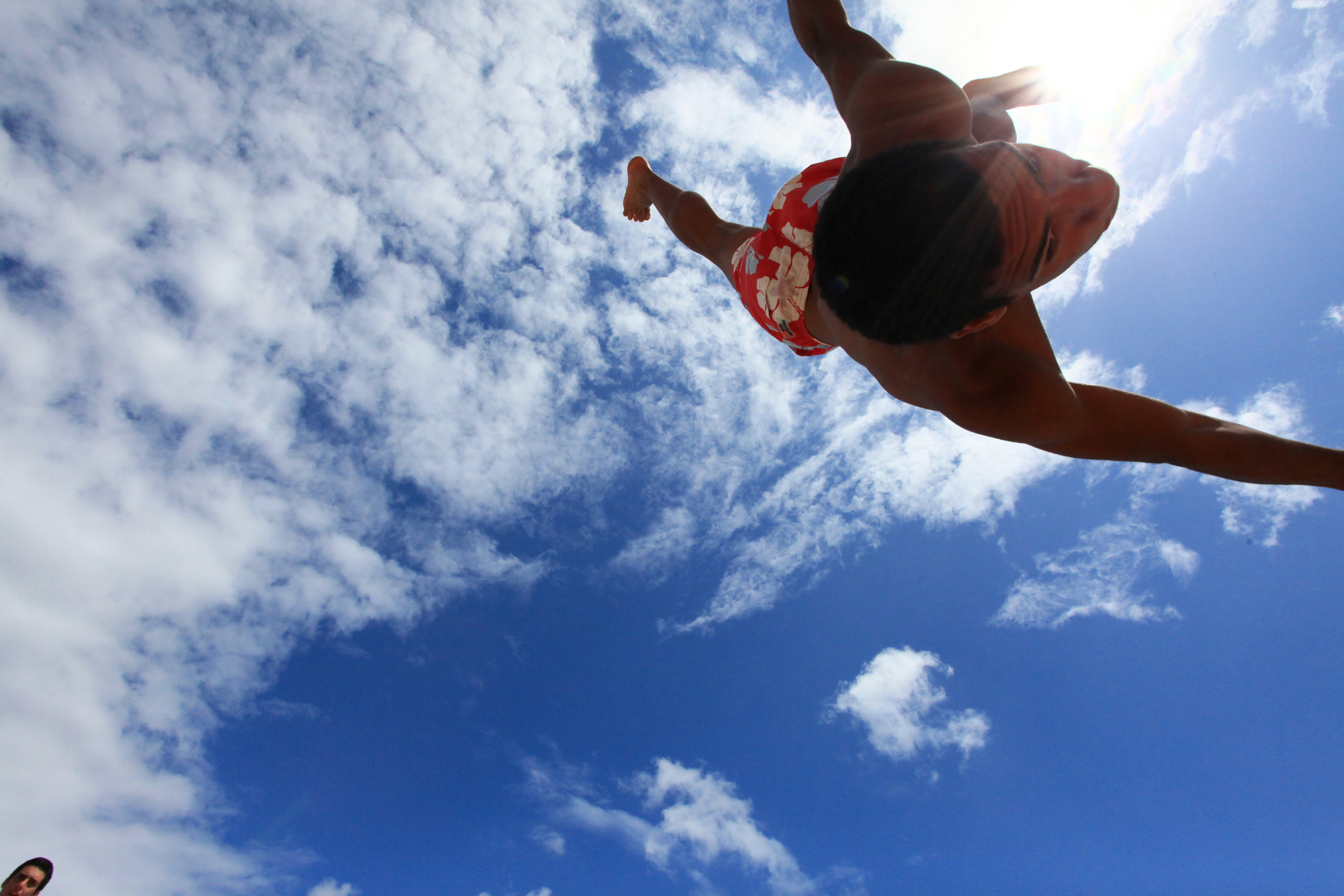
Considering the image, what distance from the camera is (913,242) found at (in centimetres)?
204

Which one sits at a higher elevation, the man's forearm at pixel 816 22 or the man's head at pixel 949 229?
the man's forearm at pixel 816 22

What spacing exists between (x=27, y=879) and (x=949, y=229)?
10.9 m

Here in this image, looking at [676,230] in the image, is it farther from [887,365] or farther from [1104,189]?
[1104,189]

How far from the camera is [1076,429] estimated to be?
2551 mm

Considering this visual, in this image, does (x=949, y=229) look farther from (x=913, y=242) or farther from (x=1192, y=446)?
(x=1192, y=446)

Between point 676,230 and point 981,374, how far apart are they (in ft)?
9.44

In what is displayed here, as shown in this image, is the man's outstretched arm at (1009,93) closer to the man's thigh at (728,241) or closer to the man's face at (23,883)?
the man's thigh at (728,241)

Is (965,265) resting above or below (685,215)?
below

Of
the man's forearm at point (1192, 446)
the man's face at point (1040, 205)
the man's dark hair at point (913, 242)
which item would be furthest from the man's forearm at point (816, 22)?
the man's forearm at point (1192, 446)

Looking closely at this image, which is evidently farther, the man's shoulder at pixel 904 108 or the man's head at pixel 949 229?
the man's shoulder at pixel 904 108

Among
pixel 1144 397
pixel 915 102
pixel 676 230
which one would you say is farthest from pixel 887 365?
pixel 676 230

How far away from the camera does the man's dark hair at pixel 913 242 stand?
2006 mm

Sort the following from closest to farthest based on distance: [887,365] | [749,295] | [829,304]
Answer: [829,304], [887,365], [749,295]

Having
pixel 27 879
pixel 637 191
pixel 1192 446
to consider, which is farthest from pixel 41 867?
pixel 1192 446
